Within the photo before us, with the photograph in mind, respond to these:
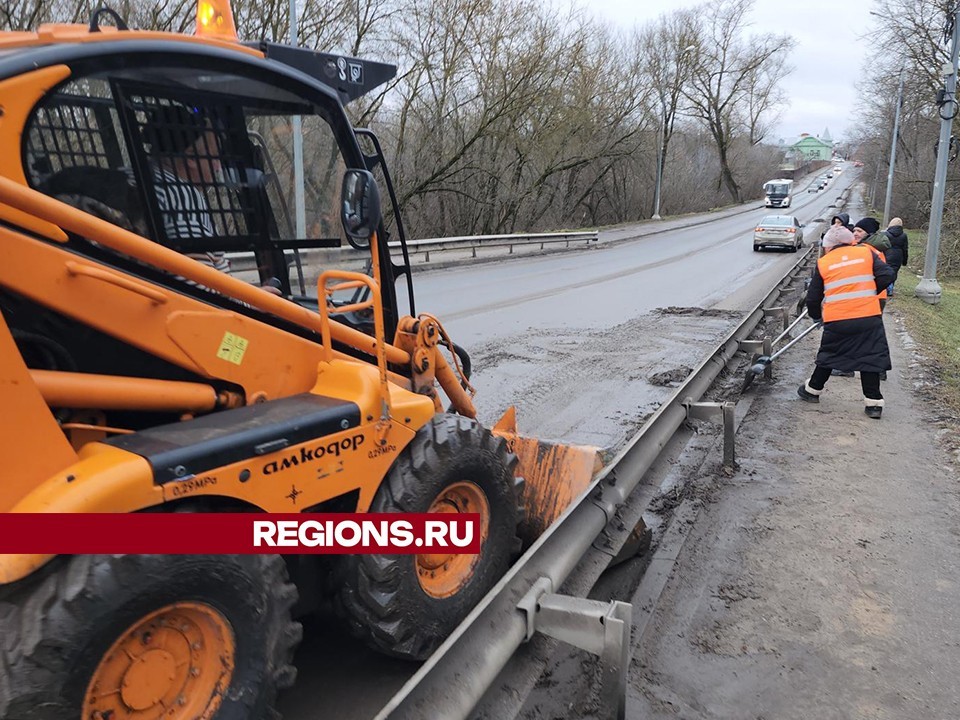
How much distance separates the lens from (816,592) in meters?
4.11

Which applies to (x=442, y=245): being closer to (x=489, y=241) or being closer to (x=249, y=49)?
(x=489, y=241)

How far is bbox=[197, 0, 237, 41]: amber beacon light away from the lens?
11.3 ft

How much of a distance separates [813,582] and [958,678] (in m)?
0.91

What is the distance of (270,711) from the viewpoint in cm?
253

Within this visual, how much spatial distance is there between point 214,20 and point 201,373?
179cm

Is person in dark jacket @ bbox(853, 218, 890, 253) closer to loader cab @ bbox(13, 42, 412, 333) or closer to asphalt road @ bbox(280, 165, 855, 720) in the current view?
asphalt road @ bbox(280, 165, 855, 720)

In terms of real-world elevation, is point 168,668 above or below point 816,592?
above

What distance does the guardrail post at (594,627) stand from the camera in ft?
8.58

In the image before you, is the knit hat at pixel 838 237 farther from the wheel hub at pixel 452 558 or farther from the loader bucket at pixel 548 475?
the wheel hub at pixel 452 558

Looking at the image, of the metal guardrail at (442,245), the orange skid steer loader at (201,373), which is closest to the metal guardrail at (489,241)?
the metal guardrail at (442,245)

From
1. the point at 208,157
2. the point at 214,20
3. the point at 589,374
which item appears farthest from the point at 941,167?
the point at 208,157

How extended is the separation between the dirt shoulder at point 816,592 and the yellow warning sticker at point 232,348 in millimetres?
2205

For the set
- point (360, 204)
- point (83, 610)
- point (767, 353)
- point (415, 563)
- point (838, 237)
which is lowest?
point (767, 353)

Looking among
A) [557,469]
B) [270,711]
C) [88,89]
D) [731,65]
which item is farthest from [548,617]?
[731,65]
